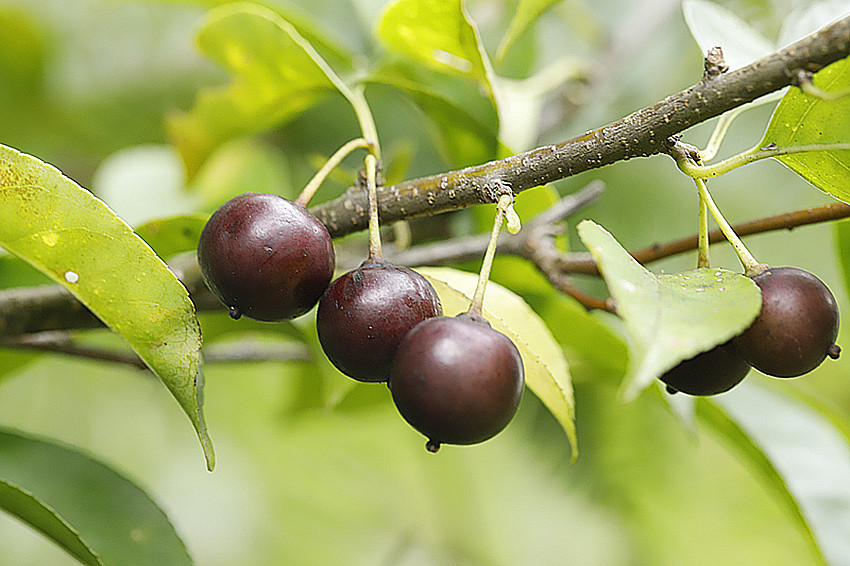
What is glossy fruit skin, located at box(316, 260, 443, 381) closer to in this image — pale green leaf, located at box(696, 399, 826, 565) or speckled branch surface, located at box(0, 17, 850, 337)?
speckled branch surface, located at box(0, 17, 850, 337)

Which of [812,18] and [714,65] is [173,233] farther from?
[812,18]

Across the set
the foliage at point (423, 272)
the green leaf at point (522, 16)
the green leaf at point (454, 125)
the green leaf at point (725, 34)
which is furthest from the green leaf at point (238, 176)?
the green leaf at point (725, 34)

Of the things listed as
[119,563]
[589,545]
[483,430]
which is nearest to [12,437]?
[119,563]

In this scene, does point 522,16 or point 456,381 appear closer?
point 456,381

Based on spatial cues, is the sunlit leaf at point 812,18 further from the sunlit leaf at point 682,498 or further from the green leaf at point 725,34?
the sunlit leaf at point 682,498

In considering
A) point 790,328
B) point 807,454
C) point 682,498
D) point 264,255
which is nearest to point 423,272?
point 264,255

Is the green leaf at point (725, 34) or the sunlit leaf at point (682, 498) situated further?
the sunlit leaf at point (682, 498)

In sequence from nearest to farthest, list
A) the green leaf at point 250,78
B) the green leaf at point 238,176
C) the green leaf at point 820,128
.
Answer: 1. the green leaf at point 820,128
2. the green leaf at point 250,78
3. the green leaf at point 238,176
